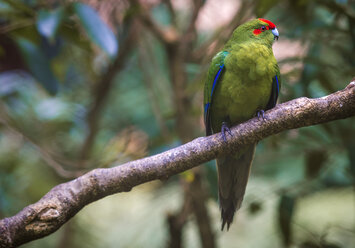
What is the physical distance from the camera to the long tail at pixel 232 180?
3115 millimetres

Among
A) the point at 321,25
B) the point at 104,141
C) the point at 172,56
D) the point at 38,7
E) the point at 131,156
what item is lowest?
the point at 104,141

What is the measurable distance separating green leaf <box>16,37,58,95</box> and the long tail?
170 centimetres

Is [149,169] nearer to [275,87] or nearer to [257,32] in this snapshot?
[275,87]

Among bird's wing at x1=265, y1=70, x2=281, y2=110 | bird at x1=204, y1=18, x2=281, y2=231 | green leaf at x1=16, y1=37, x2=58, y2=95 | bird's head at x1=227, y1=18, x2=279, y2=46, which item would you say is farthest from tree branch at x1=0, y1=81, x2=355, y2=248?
green leaf at x1=16, y1=37, x2=58, y2=95

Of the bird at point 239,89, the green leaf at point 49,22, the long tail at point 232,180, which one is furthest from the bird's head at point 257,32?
the green leaf at point 49,22

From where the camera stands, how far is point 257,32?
10.8 ft

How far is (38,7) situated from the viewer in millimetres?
3539

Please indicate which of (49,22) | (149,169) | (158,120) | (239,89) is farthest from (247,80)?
(49,22)

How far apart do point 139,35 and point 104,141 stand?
1.59 m

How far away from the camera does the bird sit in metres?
3.03

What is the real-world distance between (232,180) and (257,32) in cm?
123

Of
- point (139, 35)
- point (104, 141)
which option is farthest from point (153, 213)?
point (139, 35)

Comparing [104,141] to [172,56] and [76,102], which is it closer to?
[76,102]

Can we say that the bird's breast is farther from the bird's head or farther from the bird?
the bird's head
